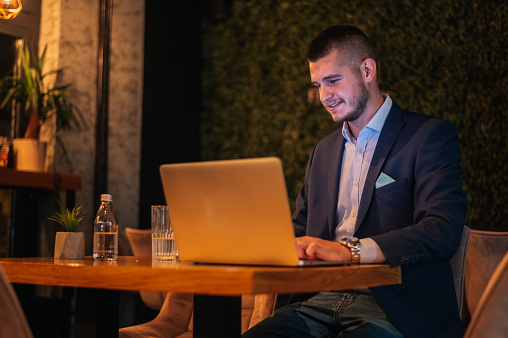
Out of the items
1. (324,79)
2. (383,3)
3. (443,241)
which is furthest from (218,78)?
(443,241)

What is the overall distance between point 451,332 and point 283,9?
477cm

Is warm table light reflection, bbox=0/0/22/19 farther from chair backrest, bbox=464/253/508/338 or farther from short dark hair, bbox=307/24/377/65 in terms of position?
chair backrest, bbox=464/253/508/338

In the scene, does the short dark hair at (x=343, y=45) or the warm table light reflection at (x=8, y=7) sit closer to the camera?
the short dark hair at (x=343, y=45)

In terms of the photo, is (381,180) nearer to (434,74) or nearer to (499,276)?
(499,276)

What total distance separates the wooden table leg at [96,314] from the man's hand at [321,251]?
53 cm

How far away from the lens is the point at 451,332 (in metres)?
1.62

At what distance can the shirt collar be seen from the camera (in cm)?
212

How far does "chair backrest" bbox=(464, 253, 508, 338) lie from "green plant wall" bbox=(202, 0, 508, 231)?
342cm

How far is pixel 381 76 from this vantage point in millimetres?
5160

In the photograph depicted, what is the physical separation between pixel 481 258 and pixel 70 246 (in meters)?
1.89

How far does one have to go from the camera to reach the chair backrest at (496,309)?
1253mm

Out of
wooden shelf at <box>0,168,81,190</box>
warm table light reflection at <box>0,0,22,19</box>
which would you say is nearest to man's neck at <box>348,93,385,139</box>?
warm table light reflection at <box>0,0,22,19</box>

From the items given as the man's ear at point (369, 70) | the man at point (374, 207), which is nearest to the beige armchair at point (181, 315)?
the man at point (374, 207)

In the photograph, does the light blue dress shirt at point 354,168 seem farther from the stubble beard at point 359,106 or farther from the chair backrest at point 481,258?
the chair backrest at point 481,258
